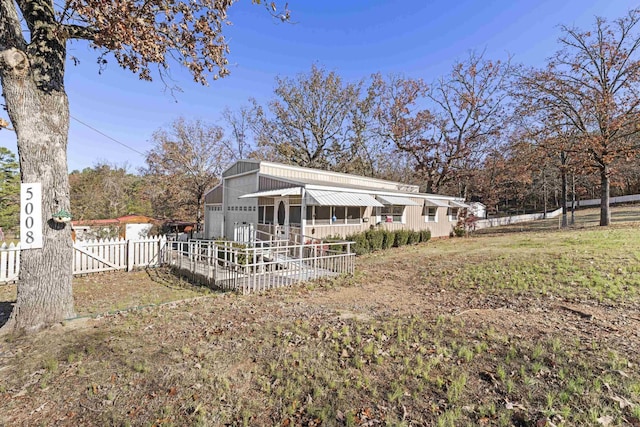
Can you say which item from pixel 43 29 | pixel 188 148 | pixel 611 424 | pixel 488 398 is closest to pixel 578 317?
pixel 611 424

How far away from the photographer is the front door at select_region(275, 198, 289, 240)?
13.6 metres

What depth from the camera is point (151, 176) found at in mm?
26594

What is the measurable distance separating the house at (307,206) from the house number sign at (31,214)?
316 inches

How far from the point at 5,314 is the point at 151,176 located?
23239mm

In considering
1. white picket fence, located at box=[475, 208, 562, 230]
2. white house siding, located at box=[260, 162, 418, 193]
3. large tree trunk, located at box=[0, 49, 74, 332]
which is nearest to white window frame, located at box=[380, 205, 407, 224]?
white house siding, located at box=[260, 162, 418, 193]

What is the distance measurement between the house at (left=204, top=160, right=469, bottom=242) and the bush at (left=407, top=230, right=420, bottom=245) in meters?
0.72

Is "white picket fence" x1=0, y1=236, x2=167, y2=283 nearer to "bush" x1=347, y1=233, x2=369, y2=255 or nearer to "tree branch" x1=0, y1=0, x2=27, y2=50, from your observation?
"tree branch" x1=0, y1=0, x2=27, y2=50

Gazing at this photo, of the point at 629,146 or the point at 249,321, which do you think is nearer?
the point at 249,321

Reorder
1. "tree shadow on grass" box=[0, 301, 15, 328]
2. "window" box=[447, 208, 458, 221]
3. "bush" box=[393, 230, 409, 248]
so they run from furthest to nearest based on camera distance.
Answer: "window" box=[447, 208, 458, 221] → "bush" box=[393, 230, 409, 248] → "tree shadow on grass" box=[0, 301, 15, 328]

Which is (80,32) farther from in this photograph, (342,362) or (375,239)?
(375,239)

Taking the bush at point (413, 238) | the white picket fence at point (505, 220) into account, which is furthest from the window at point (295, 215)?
the white picket fence at point (505, 220)

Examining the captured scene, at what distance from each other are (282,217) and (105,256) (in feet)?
23.6

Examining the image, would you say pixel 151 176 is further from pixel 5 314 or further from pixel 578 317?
pixel 578 317

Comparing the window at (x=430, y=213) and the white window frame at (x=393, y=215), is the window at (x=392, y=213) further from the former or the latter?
the window at (x=430, y=213)
